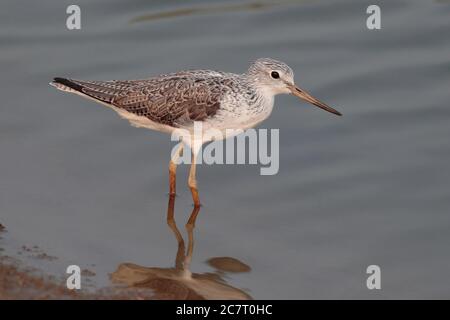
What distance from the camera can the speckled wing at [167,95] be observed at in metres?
11.0

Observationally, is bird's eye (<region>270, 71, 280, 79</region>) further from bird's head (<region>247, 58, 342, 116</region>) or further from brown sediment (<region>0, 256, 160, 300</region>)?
brown sediment (<region>0, 256, 160, 300</region>)

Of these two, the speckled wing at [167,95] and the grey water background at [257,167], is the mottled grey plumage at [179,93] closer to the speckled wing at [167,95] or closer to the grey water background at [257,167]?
the speckled wing at [167,95]

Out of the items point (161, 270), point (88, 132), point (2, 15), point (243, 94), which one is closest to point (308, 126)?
point (243, 94)

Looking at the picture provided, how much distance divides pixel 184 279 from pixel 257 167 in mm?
2867

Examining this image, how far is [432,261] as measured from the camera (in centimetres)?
996

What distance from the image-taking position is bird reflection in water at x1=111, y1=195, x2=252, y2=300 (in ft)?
30.1

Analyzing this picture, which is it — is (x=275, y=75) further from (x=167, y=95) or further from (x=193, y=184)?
(x=193, y=184)

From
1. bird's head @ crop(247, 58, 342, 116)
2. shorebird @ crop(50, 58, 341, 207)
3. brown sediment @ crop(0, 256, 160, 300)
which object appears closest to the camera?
brown sediment @ crop(0, 256, 160, 300)

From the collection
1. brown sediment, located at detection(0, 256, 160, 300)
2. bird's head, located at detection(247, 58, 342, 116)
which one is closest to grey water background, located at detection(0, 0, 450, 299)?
brown sediment, located at detection(0, 256, 160, 300)

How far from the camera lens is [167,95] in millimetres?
11219

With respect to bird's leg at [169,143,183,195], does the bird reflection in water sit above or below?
below
